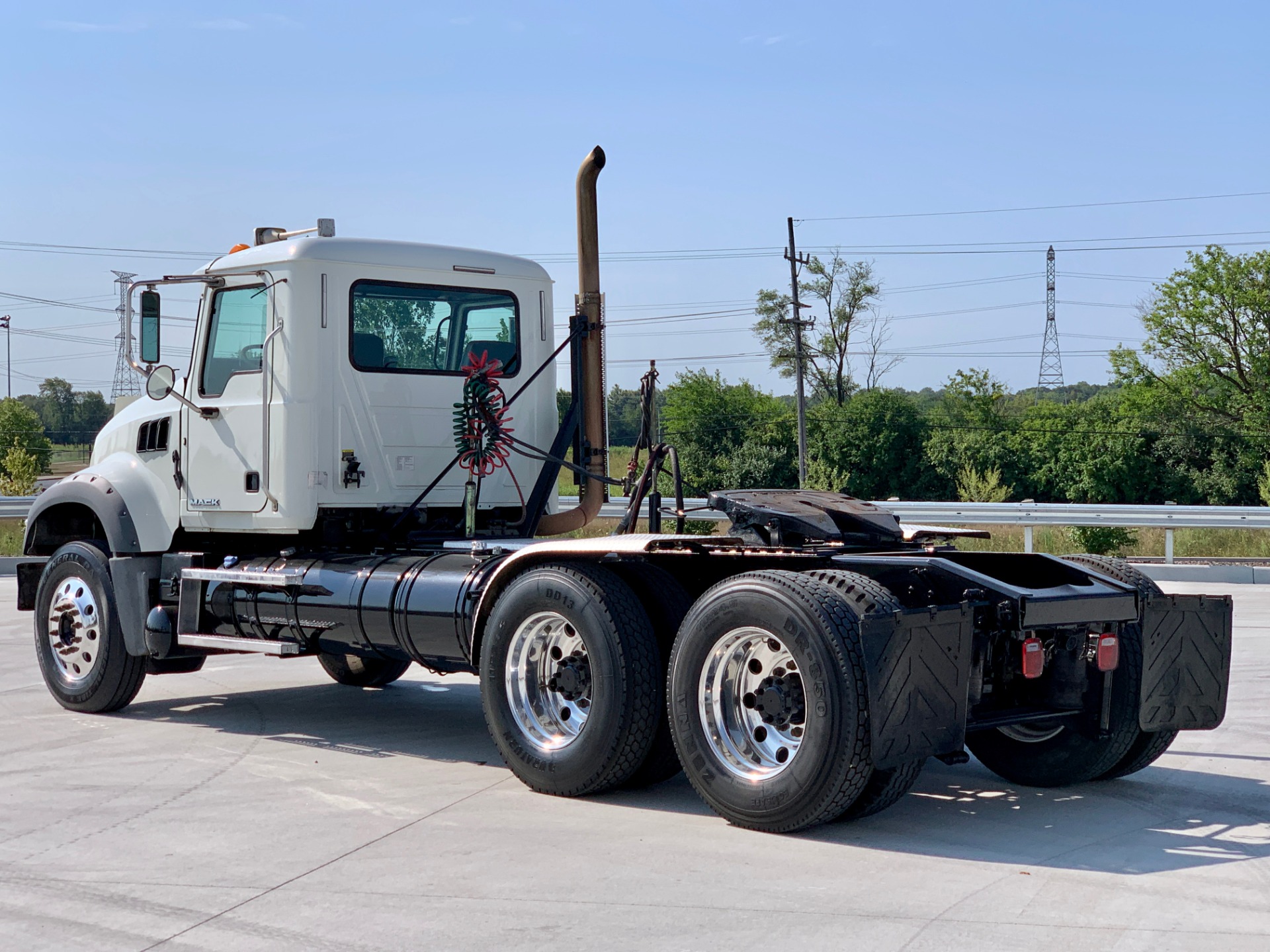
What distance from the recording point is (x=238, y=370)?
8438 millimetres

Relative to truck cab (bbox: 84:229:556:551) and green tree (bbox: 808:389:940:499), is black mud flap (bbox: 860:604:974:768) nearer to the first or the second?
truck cab (bbox: 84:229:556:551)

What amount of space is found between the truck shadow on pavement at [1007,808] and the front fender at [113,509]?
47.7 inches

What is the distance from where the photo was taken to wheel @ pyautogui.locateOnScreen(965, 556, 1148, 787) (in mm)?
6211

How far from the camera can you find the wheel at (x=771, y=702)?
17.5 ft

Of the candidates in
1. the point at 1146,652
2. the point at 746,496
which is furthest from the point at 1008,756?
the point at 746,496

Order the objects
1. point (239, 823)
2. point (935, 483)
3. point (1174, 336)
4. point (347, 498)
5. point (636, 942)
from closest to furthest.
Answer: point (636, 942), point (239, 823), point (347, 498), point (1174, 336), point (935, 483)

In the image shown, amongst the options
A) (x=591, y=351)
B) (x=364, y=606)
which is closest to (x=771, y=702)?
(x=364, y=606)

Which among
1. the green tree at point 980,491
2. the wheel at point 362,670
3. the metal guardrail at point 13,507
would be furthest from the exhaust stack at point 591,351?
the green tree at point 980,491

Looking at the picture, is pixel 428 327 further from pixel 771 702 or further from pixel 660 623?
pixel 771 702

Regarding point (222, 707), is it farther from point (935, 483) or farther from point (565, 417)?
point (935, 483)

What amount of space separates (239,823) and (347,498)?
8.72ft

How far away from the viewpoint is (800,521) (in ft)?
21.6

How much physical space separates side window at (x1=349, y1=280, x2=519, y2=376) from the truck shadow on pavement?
7.40 ft

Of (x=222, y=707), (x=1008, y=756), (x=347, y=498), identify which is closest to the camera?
(x=1008, y=756)
